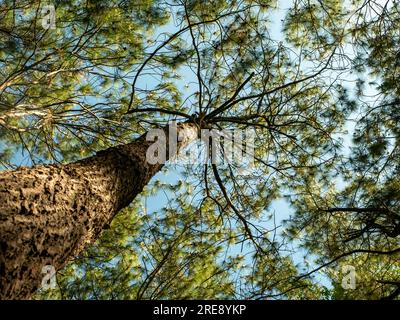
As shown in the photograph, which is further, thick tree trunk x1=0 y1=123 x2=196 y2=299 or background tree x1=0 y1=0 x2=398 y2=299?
background tree x1=0 y1=0 x2=398 y2=299

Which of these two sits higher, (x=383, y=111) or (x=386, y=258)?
(x=383, y=111)

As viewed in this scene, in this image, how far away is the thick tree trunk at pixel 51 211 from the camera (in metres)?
1.08

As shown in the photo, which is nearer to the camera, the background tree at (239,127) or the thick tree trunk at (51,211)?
the thick tree trunk at (51,211)

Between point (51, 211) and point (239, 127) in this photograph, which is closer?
point (51, 211)

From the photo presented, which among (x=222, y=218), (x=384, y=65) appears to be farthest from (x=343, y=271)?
(x=384, y=65)

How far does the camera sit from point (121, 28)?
3.58 m

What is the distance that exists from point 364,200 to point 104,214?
258 cm

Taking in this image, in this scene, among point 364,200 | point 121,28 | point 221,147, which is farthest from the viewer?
point 221,147

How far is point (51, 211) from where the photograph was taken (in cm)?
129

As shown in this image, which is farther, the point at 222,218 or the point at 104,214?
the point at 222,218

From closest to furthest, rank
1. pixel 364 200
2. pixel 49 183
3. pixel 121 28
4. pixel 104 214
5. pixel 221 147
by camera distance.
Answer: pixel 49 183 < pixel 104 214 < pixel 364 200 < pixel 121 28 < pixel 221 147

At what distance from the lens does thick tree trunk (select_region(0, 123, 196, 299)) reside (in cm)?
108

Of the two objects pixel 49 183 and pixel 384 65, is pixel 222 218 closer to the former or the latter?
pixel 384 65
